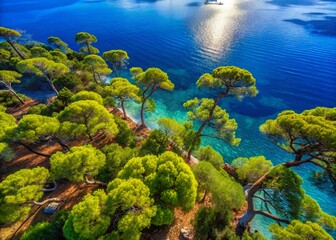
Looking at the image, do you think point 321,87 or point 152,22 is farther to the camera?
point 152,22

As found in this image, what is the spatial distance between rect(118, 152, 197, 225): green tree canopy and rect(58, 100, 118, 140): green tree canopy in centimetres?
677

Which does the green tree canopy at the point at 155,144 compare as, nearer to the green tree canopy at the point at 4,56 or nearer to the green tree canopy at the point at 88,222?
the green tree canopy at the point at 88,222

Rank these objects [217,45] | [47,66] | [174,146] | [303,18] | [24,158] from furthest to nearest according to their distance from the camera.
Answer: [303,18]
[217,45]
[47,66]
[174,146]
[24,158]

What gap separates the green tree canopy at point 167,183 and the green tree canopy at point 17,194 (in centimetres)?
647

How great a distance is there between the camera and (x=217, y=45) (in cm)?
5538

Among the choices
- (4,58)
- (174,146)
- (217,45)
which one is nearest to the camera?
(174,146)

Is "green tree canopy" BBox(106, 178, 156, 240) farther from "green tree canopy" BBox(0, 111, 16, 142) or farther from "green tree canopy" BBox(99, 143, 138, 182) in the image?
"green tree canopy" BBox(0, 111, 16, 142)

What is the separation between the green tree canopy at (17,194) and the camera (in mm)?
13148

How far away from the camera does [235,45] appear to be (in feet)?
180

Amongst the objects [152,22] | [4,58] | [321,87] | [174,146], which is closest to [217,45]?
[321,87]

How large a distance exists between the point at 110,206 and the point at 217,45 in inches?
2098

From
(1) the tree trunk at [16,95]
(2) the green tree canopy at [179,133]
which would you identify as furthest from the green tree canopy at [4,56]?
(2) the green tree canopy at [179,133]

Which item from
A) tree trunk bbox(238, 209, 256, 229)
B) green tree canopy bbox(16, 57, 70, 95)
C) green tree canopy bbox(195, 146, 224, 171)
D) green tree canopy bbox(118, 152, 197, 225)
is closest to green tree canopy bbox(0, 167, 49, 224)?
green tree canopy bbox(118, 152, 197, 225)

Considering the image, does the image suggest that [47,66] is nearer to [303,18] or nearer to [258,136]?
[258,136]
